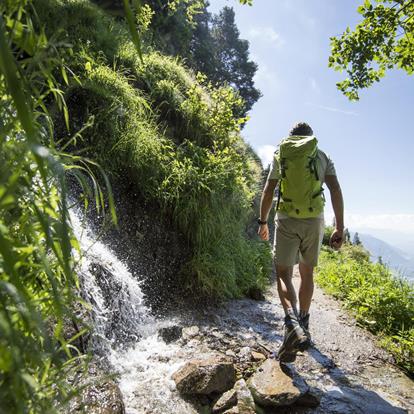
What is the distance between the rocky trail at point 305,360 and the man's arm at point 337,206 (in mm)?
1409

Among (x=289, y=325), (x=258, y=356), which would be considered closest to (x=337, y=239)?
(x=289, y=325)

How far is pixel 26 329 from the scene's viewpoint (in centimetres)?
84

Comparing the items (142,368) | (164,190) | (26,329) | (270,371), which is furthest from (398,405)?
(164,190)

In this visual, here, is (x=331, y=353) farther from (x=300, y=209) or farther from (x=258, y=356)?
(x=300, y=209)

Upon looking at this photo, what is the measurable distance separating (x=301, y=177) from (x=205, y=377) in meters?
2.13

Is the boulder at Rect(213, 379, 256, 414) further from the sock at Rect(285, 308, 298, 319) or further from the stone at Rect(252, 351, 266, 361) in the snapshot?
the sock at Rect(285, 308, 298, 319)

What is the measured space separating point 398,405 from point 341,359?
0.91 m

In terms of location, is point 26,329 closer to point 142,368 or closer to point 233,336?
point 142,368

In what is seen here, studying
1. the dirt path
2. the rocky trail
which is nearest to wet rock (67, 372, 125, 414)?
the rocky trail

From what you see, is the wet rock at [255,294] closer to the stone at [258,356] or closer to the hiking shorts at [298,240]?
the stone at [258,356]

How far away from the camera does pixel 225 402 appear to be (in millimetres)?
2822

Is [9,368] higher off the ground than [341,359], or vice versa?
[9,368]

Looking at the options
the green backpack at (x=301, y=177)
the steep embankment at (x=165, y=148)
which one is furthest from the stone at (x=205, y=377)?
the steep embankment at (x=165, y=148)

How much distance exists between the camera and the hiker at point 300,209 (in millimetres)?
3430
